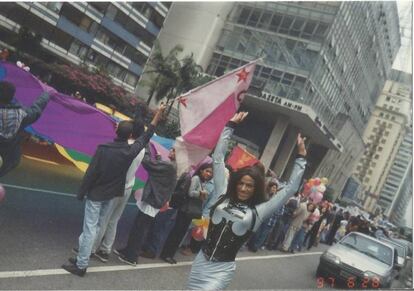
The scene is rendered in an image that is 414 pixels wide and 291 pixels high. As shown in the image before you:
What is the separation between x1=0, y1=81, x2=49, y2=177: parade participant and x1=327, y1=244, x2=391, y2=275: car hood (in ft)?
27.8

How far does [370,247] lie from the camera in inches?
506

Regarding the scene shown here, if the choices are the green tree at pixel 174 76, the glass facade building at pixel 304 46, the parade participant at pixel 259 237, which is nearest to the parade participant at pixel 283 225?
the parade participant at pixel 259 237

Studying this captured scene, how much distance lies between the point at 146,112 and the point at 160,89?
4.37m

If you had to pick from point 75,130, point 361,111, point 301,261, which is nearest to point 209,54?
point 361,111

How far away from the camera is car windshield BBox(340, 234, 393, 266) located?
12.4m

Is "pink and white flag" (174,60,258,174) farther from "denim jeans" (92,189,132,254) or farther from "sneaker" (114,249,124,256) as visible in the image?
"sneaker" (114,249,124,256)

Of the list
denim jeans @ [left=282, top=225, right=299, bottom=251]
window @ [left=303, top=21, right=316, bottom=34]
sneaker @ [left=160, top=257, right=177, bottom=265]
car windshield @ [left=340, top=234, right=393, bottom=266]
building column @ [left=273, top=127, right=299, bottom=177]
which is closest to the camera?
sneaker @ [left=160, top=257, right=177, bottom=265]

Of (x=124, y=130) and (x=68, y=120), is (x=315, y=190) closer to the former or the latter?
(x=68, y=120)

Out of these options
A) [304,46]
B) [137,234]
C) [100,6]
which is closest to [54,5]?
[100,6]

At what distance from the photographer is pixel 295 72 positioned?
4231cm

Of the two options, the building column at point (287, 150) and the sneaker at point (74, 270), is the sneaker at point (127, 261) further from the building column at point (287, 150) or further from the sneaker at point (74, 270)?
the building column at point (287, 150)

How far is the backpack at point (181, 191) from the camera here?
8141 mm

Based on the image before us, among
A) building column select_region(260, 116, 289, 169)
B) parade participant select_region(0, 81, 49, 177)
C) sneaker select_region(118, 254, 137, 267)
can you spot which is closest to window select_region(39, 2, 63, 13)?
building column select_region(260, 116, 289, 169)

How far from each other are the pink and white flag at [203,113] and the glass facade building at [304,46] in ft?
116
